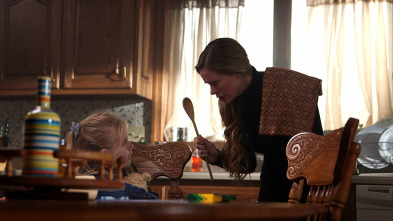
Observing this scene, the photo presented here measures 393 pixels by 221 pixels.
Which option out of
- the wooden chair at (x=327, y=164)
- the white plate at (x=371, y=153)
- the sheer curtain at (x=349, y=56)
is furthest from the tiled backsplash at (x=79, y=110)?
the wooden chair at (x=327, y=164)

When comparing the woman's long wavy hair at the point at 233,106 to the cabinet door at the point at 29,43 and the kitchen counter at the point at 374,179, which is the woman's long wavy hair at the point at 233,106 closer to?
the kitchen counter at the point at 374,179

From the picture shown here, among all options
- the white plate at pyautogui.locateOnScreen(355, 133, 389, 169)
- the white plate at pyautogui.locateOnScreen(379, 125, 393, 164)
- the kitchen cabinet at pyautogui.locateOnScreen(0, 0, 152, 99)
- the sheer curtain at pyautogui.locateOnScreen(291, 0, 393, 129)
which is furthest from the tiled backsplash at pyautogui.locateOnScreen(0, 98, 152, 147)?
the white plate at pyautogui.locateOnScreen(379, 125, 393, 164)

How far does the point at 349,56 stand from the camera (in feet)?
12.1

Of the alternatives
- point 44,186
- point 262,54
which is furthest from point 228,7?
point 44,186

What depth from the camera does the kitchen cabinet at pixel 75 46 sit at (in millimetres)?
3691

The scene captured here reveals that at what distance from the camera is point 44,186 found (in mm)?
861

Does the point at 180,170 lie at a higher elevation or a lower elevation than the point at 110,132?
lower

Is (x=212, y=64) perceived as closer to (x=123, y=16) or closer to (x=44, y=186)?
(x=44, y=186)

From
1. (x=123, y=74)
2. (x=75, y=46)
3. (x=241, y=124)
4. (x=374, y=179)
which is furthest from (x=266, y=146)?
(x=75, y=46)

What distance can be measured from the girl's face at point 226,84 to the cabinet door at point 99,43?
1528mm

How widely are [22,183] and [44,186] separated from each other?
0.12ft

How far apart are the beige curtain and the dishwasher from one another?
4.46 feet

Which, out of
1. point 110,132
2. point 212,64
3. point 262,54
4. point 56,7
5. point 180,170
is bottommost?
point 180,170

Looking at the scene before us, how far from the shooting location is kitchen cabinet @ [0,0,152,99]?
145 inches
